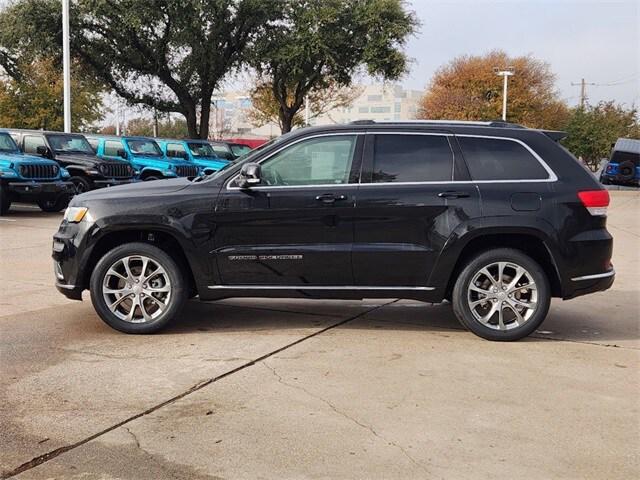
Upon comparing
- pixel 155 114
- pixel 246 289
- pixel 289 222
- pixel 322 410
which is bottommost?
pixel 322 410

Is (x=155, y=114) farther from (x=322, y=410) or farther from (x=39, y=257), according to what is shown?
(x=322, y=410)

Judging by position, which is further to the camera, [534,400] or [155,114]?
[155,114]

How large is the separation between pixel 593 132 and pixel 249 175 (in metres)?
46.8

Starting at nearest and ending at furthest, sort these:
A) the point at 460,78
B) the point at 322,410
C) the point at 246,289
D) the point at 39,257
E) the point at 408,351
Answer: the point at 322,410 < the point at 408,351 < the point at 246,289 < the point at 39,257 < the point at 460,78

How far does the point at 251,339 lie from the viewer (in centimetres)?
586

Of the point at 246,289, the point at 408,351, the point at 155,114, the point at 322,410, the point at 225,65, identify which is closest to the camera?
the point at 322,410

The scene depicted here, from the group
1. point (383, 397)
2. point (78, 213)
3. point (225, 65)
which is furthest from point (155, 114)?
point (383, 397)

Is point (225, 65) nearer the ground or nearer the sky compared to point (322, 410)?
nearer the sky

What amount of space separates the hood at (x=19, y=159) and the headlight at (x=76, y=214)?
34.2 ft

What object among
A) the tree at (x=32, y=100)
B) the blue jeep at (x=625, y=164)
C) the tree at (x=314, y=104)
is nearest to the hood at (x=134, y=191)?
the blue jeep at (x=625, y=164)

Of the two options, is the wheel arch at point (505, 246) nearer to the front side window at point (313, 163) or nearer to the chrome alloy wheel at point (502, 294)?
the chrome alloy wheel at point (502, 294)

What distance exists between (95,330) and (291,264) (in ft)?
6.04

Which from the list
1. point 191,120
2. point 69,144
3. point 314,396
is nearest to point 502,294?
point 314,396

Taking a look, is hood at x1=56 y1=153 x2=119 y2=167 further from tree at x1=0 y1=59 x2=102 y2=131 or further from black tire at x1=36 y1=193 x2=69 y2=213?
tree at x1=0 y1=59 x2=102 y2=131
